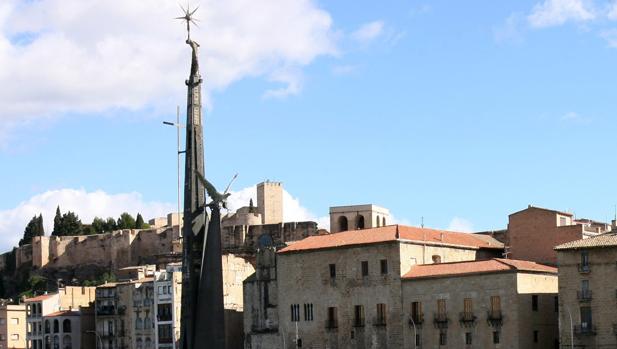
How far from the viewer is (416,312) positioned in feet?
255

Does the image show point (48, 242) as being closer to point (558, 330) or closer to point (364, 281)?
point (364, 281)

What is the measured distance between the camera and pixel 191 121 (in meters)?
50.4

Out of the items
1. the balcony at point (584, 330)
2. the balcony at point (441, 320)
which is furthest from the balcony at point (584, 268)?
the balcony at point (441, 320)

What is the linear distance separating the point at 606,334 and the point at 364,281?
17.7 meters

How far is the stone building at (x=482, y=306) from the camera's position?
73.1 metres

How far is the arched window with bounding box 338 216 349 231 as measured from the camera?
110 m

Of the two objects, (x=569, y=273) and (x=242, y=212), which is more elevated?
(x=242, y=212)

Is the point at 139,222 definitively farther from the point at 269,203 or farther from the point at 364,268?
the point at 364,268

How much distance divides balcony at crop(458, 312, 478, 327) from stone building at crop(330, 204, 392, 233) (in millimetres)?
33845

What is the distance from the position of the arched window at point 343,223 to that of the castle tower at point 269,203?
34.8 meters

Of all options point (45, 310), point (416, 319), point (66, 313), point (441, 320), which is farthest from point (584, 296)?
point (45, 310)

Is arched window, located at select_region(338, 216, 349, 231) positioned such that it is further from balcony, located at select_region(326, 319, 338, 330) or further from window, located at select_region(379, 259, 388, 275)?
window, located at select_region(379, 259, 388, 275)

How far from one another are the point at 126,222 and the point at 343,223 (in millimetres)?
65101

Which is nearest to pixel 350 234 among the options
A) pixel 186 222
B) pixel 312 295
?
pixel 312 295
